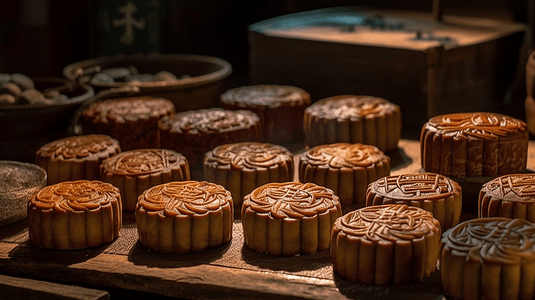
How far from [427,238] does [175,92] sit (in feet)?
Answer: 7.47

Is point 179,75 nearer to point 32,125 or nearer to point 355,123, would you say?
point 32,125

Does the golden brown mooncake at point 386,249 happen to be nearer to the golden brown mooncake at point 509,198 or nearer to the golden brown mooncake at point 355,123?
the golden brown mooncake at point 509,198

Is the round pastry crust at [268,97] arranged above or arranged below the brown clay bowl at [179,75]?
below

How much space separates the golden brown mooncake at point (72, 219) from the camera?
2988 mm

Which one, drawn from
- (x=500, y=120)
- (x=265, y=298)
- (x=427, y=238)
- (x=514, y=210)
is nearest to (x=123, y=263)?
(x=265, y=298)

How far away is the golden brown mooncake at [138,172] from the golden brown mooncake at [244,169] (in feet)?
0.52

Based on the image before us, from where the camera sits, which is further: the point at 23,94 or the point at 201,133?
the point at 23,94

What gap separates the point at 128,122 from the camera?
13.4 feet

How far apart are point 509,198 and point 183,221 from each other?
128 cm

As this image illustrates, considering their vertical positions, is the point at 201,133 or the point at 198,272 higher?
the point at 201,133

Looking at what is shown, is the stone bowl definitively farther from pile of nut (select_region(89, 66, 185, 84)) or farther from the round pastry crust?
the round pastry crust

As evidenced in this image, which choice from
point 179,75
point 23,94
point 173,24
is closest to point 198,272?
point 23,94

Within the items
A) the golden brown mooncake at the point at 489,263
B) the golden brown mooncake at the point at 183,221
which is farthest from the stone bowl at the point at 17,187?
the golden brown mooncake at the point at 489,263

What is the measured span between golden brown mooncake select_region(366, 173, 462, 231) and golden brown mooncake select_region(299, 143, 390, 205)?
262 mm
